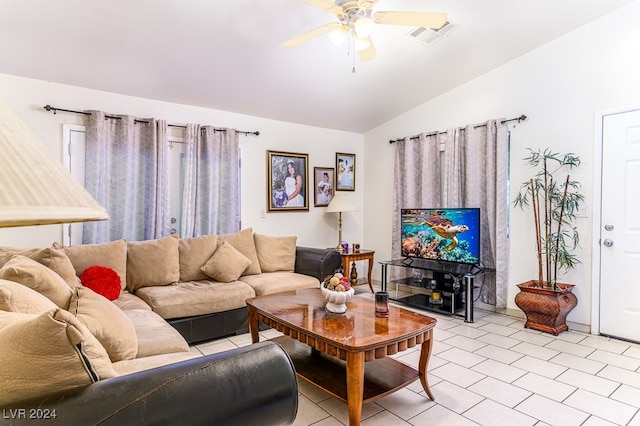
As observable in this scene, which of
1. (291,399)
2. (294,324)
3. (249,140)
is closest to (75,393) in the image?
(291,399)

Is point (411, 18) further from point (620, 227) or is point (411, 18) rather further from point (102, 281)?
point (102, 281)

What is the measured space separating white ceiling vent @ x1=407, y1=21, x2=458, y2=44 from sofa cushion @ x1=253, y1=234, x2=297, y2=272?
8.37 ft

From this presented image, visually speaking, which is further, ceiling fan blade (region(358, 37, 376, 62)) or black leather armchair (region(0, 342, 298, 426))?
ceiling fan blade (region(358, 37, 376, 62))

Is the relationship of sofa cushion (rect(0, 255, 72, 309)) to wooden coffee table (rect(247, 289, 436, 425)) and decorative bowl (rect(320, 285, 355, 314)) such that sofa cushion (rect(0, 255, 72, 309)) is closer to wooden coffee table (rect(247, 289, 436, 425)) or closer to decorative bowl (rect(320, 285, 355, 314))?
wooden coffee table (rect(247, 289, 436, 425))

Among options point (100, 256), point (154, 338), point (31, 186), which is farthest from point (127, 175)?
point (31, 186)

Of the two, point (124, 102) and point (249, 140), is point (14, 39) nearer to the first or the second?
point (124, 102)

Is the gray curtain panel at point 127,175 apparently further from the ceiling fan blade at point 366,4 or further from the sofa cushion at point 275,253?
the ceiling fan blade at point 366,4

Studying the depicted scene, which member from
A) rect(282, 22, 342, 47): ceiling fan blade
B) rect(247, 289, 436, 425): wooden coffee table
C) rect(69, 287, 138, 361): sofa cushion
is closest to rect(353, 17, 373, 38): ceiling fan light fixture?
rect(282, 22, 342, 47): ceiling fan blade

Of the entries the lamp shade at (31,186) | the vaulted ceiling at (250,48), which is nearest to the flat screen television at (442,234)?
the vaulted ceiling at (250,48)

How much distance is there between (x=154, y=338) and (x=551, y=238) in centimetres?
365

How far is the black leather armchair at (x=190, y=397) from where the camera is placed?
890mm

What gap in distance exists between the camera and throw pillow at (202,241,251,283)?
3611 mm

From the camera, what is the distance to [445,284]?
430cm

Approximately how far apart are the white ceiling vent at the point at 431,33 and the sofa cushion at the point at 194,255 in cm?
290
